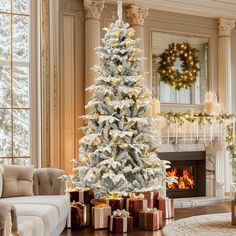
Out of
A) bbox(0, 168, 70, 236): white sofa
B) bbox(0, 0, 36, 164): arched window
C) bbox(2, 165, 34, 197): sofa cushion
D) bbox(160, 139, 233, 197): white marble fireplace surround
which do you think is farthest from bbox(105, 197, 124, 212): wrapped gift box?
bbox(160, 139, 233, 197): white marble fireplace surround

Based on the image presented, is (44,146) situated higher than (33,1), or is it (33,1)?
(33,1)

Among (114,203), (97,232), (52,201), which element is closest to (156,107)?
(114,203)

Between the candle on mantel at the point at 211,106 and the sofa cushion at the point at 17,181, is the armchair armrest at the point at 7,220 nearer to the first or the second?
the sofa cushion at the point at 17,181

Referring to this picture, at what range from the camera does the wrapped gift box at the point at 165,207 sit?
5.63 metres

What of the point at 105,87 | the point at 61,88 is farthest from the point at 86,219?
the point at 61,88

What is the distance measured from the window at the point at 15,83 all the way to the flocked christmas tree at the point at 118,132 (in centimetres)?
139

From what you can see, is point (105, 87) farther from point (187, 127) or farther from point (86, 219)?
point (187, 127)

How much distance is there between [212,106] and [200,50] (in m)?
1.00

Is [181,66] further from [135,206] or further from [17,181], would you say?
[17,181]

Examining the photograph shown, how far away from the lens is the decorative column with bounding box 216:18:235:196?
768 centimetres

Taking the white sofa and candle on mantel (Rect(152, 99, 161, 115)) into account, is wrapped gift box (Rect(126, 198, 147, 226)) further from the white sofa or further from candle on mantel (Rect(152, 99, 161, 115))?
candle on mantel (Rect(152, 99, 161, 115))

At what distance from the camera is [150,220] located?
503 cm

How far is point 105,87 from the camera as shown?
18.0 ft

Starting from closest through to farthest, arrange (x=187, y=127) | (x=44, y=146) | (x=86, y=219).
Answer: (x=86, y=219) → (x=44, y=146) → (x=187, y=127)
